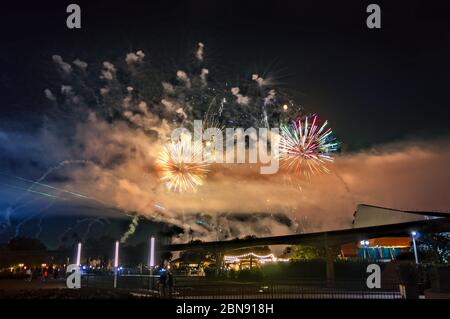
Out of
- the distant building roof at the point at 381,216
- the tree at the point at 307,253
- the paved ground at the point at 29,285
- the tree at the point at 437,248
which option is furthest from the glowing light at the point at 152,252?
the distant building roof at the point at 381,216

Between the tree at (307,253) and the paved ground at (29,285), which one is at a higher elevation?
the tree at (307,253)

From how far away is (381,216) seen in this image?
9606cm

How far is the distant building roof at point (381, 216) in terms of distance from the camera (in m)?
88.5

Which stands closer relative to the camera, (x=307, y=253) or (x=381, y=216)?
(x=307, y=253)

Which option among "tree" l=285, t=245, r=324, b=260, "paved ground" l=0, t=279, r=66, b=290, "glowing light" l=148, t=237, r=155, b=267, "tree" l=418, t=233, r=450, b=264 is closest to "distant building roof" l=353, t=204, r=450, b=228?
"tree" l=285, t=245, r=324, b=260

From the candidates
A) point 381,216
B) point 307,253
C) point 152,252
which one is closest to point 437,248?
point 152,252

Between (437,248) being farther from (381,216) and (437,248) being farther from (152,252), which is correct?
(381,216)

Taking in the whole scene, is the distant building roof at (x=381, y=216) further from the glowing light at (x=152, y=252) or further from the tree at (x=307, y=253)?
the glowing light at (x=152, y=252)

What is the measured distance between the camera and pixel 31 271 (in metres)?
46.4

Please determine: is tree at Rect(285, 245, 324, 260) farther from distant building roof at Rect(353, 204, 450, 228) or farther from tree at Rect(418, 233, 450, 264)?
tree at Rect(418, 233, 450, 264)

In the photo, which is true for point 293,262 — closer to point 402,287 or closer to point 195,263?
point 402,287

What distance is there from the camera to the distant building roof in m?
88.5
